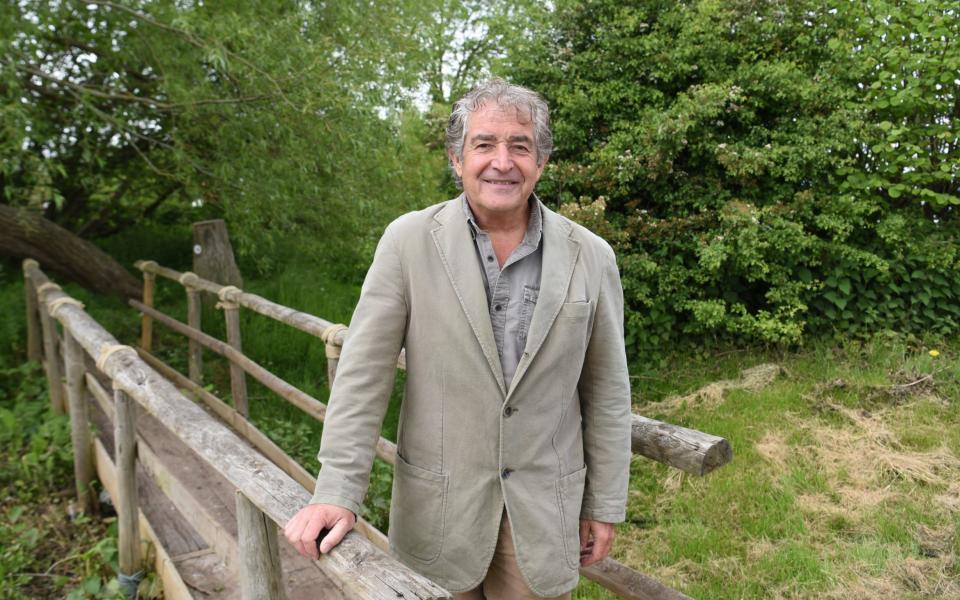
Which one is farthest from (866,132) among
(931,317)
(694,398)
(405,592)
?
(405,592)

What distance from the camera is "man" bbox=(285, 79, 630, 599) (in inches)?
74.6

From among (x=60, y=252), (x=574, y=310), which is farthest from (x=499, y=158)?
(x=60, y=252)

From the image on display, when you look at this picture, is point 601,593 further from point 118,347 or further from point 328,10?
point 328,10

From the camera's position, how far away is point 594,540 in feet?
6.92

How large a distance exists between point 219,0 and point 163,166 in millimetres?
2383

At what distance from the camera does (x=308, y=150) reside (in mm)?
6582

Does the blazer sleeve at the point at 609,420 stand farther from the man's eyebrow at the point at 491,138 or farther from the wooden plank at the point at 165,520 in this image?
the wooden plank at the point at 165,520

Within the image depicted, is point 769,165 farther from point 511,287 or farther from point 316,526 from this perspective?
point 316,526

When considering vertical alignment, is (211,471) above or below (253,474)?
below

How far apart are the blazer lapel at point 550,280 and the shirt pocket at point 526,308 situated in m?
0.03

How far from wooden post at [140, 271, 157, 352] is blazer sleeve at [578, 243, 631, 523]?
22.2 feet

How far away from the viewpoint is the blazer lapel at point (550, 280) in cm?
188

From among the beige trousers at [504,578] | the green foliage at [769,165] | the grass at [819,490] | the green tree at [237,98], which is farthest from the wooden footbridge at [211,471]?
the green foliage at [769,165]

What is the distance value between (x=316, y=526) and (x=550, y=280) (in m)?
0.82
